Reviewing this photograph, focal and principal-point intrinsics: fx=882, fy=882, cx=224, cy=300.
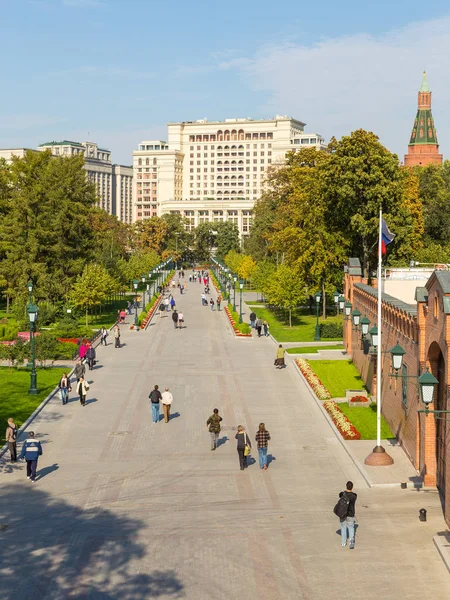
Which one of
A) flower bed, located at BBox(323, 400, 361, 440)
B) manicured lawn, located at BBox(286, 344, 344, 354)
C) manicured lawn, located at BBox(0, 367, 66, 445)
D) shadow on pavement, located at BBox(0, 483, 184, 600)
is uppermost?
manicured lawn, located at BBox(286, 344, 344, 354)

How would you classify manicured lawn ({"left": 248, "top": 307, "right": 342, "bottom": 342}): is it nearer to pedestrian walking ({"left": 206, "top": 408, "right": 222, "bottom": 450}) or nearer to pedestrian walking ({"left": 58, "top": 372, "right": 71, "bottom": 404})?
pedestrian walking ({"left": 58, "top": 372, "right": 71, "bottom": 404})

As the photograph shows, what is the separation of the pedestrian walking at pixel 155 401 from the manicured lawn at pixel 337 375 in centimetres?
773

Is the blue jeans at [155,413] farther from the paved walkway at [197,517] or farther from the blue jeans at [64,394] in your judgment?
the blue jeans at [64,394]

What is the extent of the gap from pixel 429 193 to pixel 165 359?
55.5 metres

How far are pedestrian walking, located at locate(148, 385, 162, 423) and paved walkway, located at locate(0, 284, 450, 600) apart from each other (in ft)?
0.92

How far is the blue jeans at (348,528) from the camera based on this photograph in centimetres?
1655

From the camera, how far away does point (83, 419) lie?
2869 cm

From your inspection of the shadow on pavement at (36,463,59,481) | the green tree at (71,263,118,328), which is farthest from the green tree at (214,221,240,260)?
the shadow on pavement at (36,463,59,481)

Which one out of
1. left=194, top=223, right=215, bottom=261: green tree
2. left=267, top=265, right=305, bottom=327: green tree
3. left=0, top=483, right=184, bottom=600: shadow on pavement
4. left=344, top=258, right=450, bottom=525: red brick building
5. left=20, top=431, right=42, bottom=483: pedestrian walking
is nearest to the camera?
left=0, top=483, right=184, bottom=600: shadow on pavement

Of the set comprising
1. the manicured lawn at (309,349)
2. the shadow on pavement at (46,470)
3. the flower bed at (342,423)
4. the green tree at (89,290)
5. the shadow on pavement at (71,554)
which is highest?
the green tree at (89,290)

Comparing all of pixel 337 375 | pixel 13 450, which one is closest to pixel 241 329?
pixel 337 375

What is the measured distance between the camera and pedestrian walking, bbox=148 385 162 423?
28031 millimetres

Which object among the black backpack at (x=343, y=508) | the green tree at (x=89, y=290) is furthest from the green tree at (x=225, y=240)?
the black backpack at (x=343, y=508)

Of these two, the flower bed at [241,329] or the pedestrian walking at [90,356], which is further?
the flower bed at [241,329]
